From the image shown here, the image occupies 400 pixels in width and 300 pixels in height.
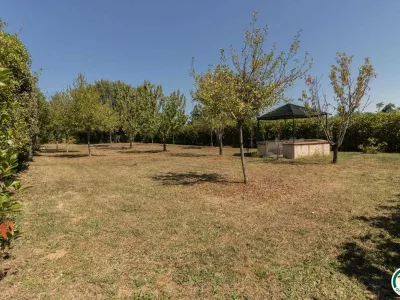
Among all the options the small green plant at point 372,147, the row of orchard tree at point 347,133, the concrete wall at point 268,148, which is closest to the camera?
the small green plant at point 372,147

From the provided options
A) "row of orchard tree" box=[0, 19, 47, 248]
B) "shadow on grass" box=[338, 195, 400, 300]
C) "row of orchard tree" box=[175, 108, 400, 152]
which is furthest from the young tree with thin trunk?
"shadow on grass" box=[338, 195, 400, 300]

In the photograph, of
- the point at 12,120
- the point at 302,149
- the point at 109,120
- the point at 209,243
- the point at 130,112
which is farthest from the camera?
the point at 130,112

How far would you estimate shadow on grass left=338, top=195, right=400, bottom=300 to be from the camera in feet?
9.77

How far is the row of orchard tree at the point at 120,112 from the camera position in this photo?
17766 millimetres

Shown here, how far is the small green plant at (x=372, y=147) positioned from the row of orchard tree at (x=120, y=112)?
14272 millimetres

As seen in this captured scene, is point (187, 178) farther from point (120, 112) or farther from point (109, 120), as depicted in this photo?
point (120, 112)

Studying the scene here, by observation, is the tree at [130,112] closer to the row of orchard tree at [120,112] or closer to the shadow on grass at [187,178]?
the row of orchard tree at [120,112]

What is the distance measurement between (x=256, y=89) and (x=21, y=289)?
7346mm

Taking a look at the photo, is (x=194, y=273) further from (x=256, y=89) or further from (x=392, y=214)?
(x=256, y=89)

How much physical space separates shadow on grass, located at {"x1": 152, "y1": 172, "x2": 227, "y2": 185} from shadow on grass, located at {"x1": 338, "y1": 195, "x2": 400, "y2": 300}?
5060 mm

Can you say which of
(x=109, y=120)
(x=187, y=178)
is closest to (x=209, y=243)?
(x=187, y=178)

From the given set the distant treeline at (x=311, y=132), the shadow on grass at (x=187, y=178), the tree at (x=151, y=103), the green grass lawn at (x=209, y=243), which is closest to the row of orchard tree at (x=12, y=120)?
the green grass lawn at (x=209, y=243)

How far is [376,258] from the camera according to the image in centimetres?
354

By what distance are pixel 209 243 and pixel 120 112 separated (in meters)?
30.5
